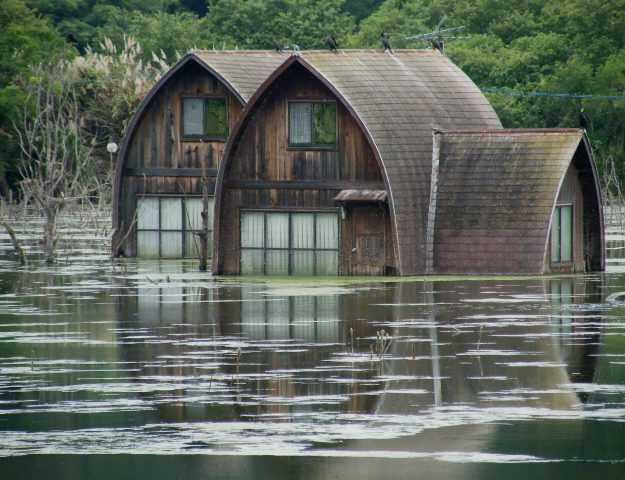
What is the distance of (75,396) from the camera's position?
17312 millimetres

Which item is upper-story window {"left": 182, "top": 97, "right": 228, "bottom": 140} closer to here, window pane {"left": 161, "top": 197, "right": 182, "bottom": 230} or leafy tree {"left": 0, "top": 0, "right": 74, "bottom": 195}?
window pane {"left": 161, "top": 197, "right": 182, "bottom": 230}

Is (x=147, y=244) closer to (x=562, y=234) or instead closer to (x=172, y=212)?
(x=172, y=212)

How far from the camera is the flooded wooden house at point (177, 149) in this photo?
42.5 m

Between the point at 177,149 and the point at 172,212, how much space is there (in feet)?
6.14

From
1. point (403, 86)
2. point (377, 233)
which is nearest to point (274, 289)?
point (377, 233)

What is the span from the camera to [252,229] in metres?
37.4


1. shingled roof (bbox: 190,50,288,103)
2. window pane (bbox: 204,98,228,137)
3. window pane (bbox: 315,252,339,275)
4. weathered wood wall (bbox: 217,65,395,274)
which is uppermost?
shingled roof (bbox: 190,50,288,103)

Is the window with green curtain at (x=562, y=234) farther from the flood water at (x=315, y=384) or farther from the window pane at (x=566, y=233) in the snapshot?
the flood water at (x=315, y=384)

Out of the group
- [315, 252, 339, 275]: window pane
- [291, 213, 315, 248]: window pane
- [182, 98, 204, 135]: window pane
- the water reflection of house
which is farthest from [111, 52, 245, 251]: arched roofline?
the water reflection of house

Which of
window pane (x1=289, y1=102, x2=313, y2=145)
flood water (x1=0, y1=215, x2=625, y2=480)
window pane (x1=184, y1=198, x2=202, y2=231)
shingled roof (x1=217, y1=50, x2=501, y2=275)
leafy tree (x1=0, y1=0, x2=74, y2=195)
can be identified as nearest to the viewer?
flood water (x1=0, y1=215, x2=625, y2=480)

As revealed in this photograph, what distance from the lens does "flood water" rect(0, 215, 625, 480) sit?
13562 millimetres

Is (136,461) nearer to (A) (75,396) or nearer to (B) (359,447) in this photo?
(B) (359,447)

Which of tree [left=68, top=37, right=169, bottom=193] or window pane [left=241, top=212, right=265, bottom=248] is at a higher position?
tree [left=68, top=37, right=169, bottom=193]

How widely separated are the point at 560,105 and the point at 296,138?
136 ft
